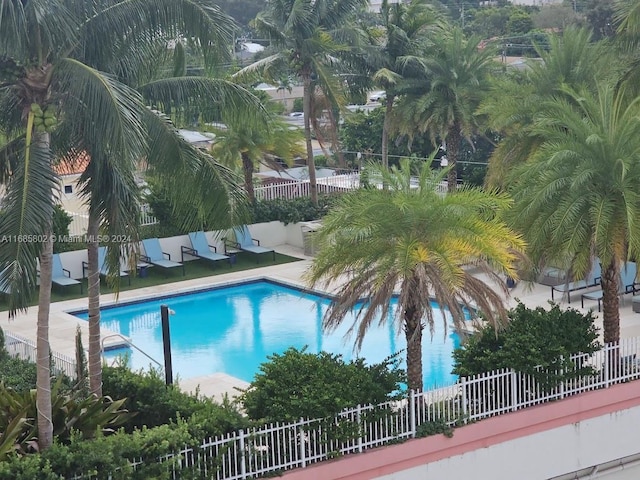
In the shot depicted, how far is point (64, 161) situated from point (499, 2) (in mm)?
96194

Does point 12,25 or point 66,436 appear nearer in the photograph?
point 12,25

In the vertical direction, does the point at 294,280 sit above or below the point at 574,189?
below

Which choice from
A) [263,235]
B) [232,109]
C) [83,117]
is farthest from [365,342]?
[83,117]

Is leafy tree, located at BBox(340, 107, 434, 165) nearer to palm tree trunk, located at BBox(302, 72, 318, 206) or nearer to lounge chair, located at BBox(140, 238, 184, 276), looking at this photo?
palm tree trunk, located at BBox(302, 72, 318, 206)

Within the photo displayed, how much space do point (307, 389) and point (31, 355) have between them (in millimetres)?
6040

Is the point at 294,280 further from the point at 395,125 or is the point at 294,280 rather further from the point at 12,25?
the point at 12,25

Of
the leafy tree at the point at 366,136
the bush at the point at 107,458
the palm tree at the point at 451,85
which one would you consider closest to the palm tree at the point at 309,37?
the palm tree at the point at 451,85

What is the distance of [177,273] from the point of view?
1086 inches

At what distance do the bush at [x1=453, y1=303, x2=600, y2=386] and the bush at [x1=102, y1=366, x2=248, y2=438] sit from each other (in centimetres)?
364

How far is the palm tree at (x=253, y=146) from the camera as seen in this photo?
28812 mm

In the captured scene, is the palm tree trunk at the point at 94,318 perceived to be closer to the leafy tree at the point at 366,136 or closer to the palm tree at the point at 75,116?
the palm tree at the point at 75,116

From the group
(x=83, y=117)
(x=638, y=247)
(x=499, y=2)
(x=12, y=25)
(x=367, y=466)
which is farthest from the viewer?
(x=499, y=2)

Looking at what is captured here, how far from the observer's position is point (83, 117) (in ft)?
37.8

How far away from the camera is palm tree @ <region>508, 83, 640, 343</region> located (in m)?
15.2
